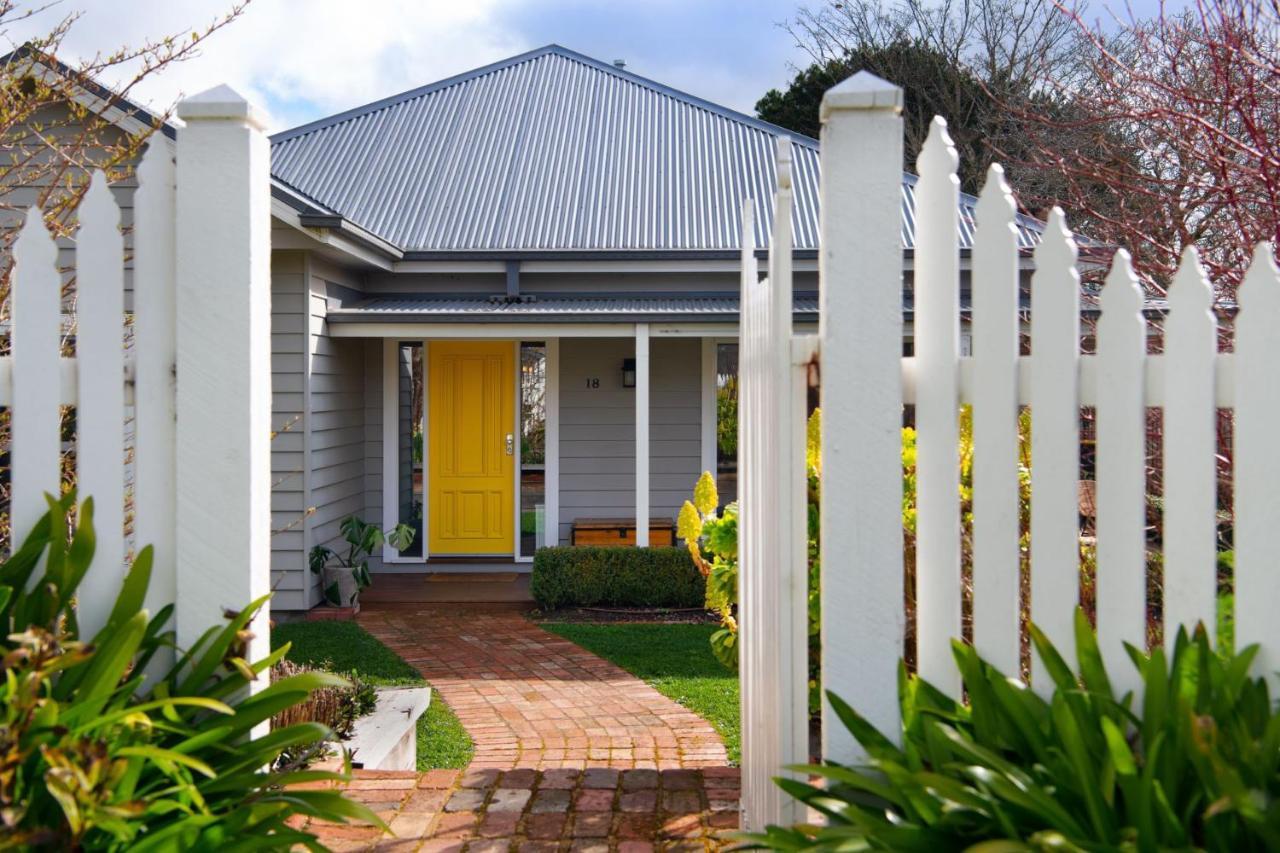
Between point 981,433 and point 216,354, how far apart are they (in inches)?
66.2

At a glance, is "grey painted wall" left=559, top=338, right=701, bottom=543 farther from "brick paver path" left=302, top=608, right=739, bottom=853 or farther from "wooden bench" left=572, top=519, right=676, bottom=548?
"brick paver path" left=302, top=608, right=739, bottom=853

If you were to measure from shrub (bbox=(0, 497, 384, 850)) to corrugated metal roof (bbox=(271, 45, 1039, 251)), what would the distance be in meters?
8.98

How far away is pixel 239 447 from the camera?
2564mm

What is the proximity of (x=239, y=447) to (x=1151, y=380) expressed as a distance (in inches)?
→ 77.3

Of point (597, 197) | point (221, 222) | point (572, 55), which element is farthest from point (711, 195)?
point (221, 222)

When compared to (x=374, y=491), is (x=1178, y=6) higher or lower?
higher

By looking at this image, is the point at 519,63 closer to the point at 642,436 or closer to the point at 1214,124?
the point at 642,436

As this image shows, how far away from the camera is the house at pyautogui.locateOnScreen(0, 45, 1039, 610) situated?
10680 millimetres

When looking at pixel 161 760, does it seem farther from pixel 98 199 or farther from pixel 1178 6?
pixel 1178 6

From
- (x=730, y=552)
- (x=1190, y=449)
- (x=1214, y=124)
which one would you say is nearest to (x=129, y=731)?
(x=1190, y=449)

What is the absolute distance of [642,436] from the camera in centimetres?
1055

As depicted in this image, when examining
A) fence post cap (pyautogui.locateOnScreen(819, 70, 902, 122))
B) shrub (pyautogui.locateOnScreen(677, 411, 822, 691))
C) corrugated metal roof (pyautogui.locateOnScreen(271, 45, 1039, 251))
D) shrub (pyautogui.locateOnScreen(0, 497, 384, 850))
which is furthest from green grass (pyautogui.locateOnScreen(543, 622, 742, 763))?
corrugated metal roof (pyautogui.locateOnScreen(271, 45, 1039, 251))

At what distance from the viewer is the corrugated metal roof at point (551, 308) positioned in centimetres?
1053

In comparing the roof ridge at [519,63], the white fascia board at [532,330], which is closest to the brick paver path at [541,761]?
the white fascia board at [532,330]
